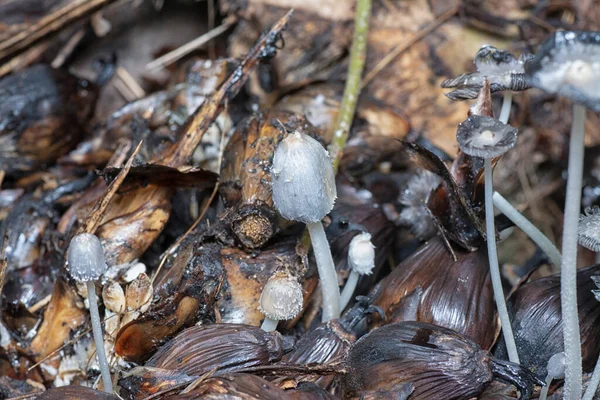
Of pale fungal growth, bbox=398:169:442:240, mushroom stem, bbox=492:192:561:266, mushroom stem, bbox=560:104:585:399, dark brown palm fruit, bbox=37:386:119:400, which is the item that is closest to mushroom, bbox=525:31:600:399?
A: mushroom stem, bbox=560:104:585:399

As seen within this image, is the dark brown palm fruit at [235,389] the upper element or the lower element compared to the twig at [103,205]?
lower

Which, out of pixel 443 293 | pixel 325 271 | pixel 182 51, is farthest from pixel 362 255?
pixel 182 51

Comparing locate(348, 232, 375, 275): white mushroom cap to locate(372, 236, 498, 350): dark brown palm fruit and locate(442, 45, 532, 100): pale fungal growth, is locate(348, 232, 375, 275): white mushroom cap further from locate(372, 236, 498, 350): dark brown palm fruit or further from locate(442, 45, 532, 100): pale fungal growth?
locate(442, 45, 532, 100): pale fungal growth

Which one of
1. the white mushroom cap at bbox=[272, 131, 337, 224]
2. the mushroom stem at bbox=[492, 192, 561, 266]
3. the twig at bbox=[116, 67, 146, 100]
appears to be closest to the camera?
the white mushroom cap at bbox=[272, 131, 337, 224]

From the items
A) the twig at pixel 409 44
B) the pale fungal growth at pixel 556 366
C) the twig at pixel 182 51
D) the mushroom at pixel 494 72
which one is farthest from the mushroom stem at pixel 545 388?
the twig at pixel 182 51

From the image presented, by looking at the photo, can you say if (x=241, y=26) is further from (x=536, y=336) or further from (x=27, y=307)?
(x=536, y=336)

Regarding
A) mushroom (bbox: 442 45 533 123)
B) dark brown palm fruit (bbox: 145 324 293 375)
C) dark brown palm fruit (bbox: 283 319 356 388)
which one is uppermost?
mushroom (bbox: 442 45 533 123)

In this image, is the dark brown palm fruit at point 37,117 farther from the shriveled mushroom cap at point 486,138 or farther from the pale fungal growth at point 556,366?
Answer: the pale fungal growth at point 556,366
